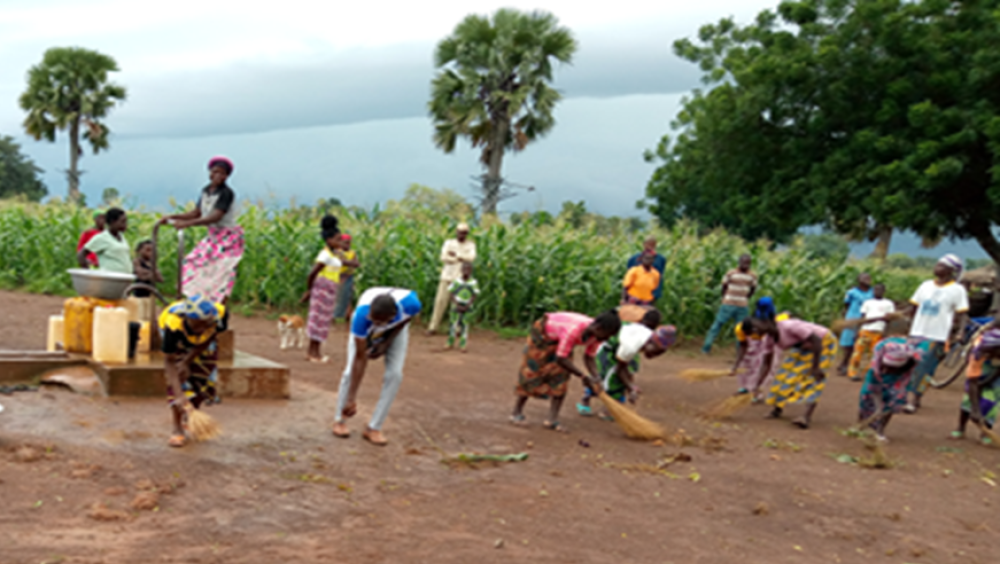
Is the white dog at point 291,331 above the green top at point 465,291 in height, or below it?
below

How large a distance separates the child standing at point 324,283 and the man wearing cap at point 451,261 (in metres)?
2.44

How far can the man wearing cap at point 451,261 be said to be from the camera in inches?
467

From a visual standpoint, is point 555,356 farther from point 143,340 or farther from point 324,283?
point 143,340

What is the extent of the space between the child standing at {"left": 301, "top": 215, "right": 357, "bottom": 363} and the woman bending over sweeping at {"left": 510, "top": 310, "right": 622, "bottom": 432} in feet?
9.89

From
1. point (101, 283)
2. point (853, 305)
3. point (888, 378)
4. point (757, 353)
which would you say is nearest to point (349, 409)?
point (101, 283)

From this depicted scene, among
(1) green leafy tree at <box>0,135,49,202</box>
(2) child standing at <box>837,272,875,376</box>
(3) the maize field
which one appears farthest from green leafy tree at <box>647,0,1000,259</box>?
(1) green leafy tree at <box>0,135,49,202</box>

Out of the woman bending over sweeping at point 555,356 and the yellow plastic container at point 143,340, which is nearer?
the woman bending over sweeping at point 555,356

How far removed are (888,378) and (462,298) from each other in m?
5.51

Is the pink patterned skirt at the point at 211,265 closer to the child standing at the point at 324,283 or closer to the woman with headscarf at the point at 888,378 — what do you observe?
the child standing at the point at 324,283

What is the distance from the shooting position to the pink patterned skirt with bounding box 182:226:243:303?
702cm

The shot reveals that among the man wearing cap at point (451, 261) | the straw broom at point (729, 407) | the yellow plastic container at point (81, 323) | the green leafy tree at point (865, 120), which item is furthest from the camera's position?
the green leafy tree at point (865, 120)

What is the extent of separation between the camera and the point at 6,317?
11672mm

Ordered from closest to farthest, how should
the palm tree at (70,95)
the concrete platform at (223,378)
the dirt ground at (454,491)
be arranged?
1. the dirt ground at (454,491)
2. the concrete platform at (223,378)
3. the palm tree at (70,95)

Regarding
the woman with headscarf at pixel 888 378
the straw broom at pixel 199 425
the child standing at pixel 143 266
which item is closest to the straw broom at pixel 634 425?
the woman with headscarf at pixel 888 378
